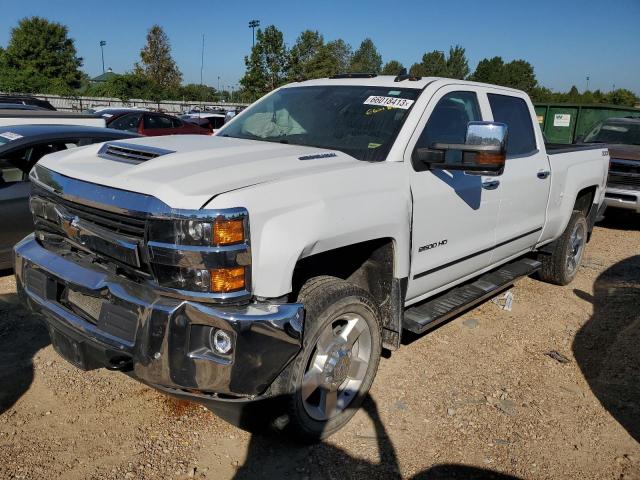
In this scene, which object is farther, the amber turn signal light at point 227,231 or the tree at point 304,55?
the tree at point 304,55

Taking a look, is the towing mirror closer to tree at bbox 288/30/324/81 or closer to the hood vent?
the hood vent

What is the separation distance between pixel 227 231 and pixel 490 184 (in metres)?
2.34

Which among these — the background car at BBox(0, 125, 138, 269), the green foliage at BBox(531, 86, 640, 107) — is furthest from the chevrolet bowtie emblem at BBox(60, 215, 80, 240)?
the green foliage at BBox(531, 86, 640, 107)

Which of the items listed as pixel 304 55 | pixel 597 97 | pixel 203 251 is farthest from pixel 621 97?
pixel 203 251

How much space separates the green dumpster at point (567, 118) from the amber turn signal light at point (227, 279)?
53.8 feet

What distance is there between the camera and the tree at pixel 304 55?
4094 centimetres

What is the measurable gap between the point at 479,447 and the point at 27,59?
5757cm

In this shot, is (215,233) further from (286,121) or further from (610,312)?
(610,312)

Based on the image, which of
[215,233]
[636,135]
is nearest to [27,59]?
[636,135]

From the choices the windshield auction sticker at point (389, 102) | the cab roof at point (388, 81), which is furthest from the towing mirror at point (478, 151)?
the cab roof at point (388, 81)

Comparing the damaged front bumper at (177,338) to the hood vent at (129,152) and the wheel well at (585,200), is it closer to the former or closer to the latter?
the hood vent at (129,152)

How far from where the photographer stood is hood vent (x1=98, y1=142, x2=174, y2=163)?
291 cm

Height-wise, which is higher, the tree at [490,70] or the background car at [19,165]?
the tree at [490,70]

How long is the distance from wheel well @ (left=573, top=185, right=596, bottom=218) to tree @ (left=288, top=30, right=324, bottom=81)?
3617 cm
